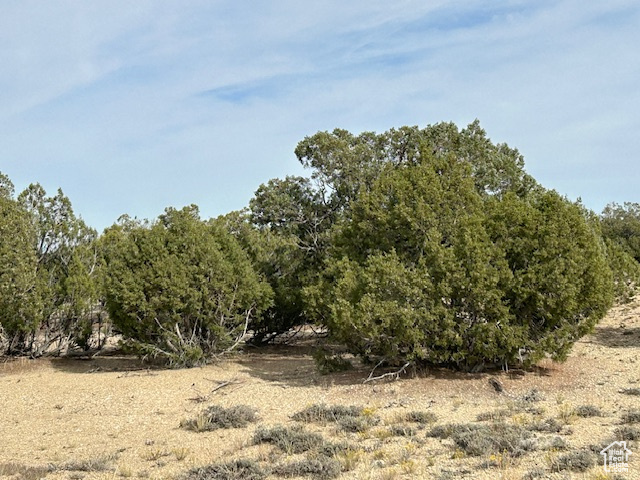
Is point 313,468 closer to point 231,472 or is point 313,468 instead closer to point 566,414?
point 231,472

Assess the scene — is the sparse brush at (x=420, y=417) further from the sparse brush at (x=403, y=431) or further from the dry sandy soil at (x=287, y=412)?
the sparse brush at (x=403, y=431)

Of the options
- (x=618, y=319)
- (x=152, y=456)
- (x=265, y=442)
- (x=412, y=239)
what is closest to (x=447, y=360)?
(x=412, y=239)

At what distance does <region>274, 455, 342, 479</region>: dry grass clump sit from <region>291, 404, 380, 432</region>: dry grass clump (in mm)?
1556

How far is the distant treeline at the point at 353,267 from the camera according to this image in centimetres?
1124

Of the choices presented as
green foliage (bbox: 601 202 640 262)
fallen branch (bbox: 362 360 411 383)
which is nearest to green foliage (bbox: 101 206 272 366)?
fallen branch (bbox: 362 360 411 383)

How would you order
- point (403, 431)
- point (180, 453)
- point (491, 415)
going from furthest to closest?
point (491, 415) < point (403, 431) < point (180, 453)

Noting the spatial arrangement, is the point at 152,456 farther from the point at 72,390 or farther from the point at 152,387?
the point at 72,390

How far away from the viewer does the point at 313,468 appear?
6.79m

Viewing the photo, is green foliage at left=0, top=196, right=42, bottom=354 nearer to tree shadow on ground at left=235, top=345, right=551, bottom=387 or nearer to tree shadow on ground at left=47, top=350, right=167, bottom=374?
tree shadow on ground at left=47, top=350, right=167, bottom=374

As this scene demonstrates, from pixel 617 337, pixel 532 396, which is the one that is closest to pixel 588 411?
pixel 532 396

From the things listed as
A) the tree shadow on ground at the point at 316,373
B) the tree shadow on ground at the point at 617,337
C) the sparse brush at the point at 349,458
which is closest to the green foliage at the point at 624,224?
the tree shadow on ground at the point at 617,337

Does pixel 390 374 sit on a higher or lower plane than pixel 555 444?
higher

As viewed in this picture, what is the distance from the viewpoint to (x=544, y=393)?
1024 centimetres

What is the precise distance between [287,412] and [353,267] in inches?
165
